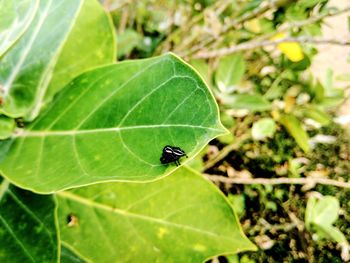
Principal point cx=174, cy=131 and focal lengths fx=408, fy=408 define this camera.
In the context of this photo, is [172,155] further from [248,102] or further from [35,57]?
[248,102]

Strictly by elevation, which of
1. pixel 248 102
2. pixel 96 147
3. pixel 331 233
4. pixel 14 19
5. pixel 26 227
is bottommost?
pixel 331 233

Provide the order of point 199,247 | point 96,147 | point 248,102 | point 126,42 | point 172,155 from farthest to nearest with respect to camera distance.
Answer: point 126,42, point 248,102, point 199,247, point 96,147, point 172,155

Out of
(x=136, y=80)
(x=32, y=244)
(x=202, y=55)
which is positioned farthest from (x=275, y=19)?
(x=32, y=244)

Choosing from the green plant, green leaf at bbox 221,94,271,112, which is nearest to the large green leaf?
the green plant

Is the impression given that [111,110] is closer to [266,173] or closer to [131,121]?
[131,121]

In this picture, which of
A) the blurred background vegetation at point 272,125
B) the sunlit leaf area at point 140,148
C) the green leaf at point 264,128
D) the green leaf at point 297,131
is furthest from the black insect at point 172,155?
the green leaf at point 264,128

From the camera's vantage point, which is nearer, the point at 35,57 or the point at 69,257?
the point at 35,57

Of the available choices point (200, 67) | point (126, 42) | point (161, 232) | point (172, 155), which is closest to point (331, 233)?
point (161, 232)
